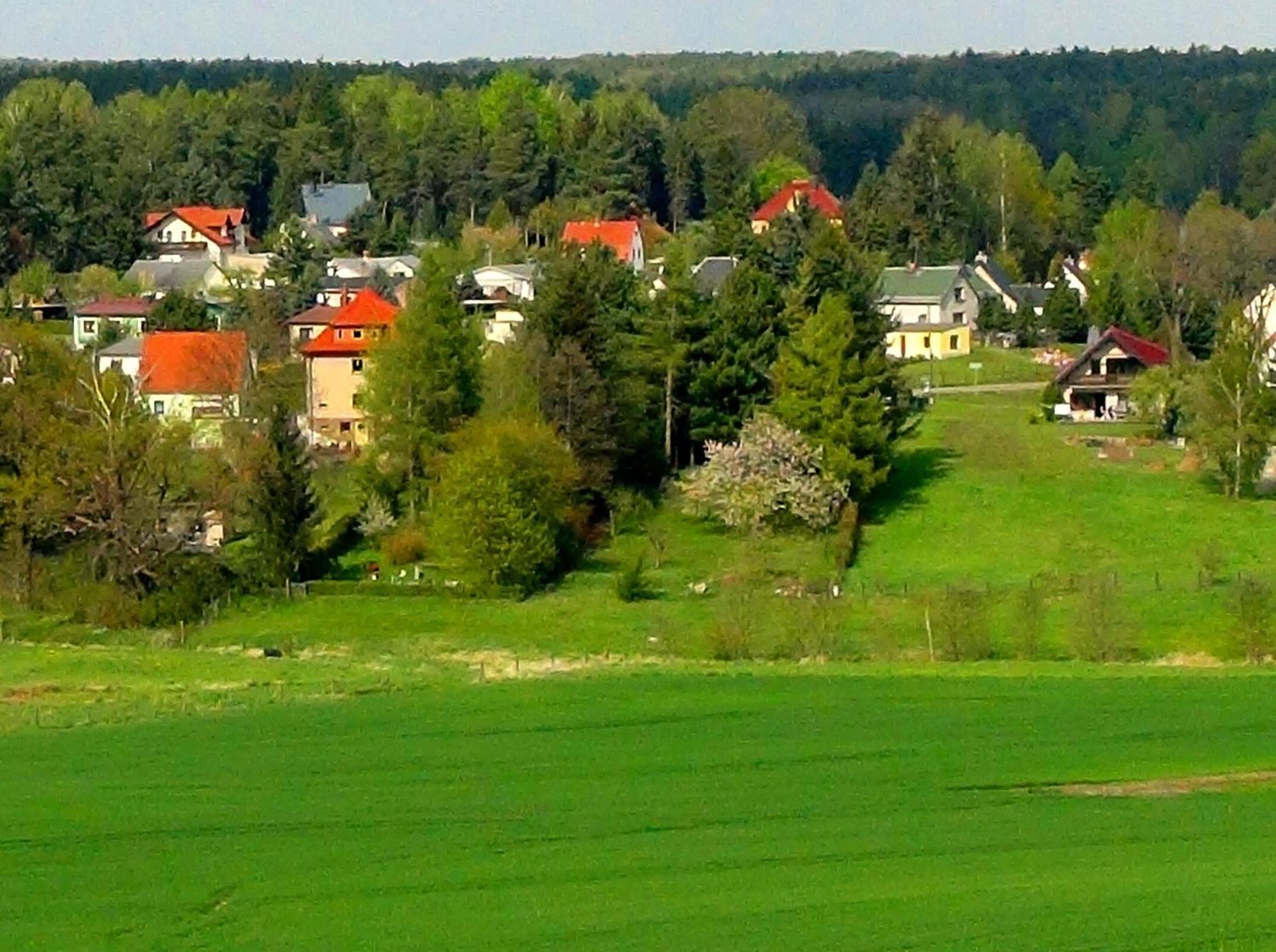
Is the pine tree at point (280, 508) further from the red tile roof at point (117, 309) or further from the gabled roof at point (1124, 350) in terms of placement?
the red tile roof at point (117, 309)

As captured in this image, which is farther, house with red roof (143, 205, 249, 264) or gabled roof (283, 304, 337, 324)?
house with red roof (143, 205, 249, 264)

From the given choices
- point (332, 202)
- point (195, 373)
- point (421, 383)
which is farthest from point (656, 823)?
point (332, 202)

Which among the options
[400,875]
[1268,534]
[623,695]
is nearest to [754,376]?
[1268,534]

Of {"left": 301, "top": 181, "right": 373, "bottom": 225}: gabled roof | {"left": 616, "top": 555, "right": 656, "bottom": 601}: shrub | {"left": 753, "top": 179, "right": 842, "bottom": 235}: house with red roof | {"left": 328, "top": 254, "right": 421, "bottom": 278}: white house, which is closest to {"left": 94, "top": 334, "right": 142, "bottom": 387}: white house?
{"left": 328, "top": 254, "right": 421, "bottom": 278}: white house

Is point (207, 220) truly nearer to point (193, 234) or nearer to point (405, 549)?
point (193, 234)

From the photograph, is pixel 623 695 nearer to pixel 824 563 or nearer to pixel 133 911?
pixel 133 911

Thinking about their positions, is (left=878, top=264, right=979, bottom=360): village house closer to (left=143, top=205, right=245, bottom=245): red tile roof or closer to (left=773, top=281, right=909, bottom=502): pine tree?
(left=773, top=281, right=909, bottom=502): pine tree

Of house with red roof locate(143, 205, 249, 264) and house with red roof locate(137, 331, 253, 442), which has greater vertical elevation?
house with red roof locate(143, 205, 249, 264)
